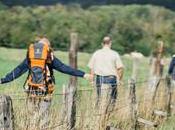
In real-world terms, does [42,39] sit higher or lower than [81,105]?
higher

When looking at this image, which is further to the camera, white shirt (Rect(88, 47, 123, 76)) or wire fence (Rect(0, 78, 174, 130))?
white shirt (Rect(88, 47, 123, 76))

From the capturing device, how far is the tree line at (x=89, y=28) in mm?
51856

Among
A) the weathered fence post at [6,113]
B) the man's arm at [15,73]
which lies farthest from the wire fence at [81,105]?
the weathered fence post at [6,113]

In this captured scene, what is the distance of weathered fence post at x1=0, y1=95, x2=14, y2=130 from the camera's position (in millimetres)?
8383

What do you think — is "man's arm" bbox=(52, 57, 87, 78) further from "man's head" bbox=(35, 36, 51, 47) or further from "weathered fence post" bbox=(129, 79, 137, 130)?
"weathered fence post" bbox=(129, 79, 137, 130)

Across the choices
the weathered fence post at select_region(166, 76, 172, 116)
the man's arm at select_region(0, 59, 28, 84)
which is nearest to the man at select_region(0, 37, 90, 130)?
the man's arm at select_region(0, 59, 28, 84)

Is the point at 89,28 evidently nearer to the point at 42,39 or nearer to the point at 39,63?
the point at 42,39

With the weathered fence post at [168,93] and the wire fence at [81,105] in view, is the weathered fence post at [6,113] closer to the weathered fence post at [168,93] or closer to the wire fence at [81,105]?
the wire fence at [81,105]

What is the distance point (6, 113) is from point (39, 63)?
192 centimetres

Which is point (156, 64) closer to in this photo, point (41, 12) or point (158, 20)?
point (41, 12)

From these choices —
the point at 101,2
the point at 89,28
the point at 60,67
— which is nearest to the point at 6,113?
the point at 60,67

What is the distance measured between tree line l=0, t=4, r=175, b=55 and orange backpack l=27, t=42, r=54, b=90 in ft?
121

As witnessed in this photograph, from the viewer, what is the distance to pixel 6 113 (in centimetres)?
845

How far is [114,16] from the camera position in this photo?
66.4m
